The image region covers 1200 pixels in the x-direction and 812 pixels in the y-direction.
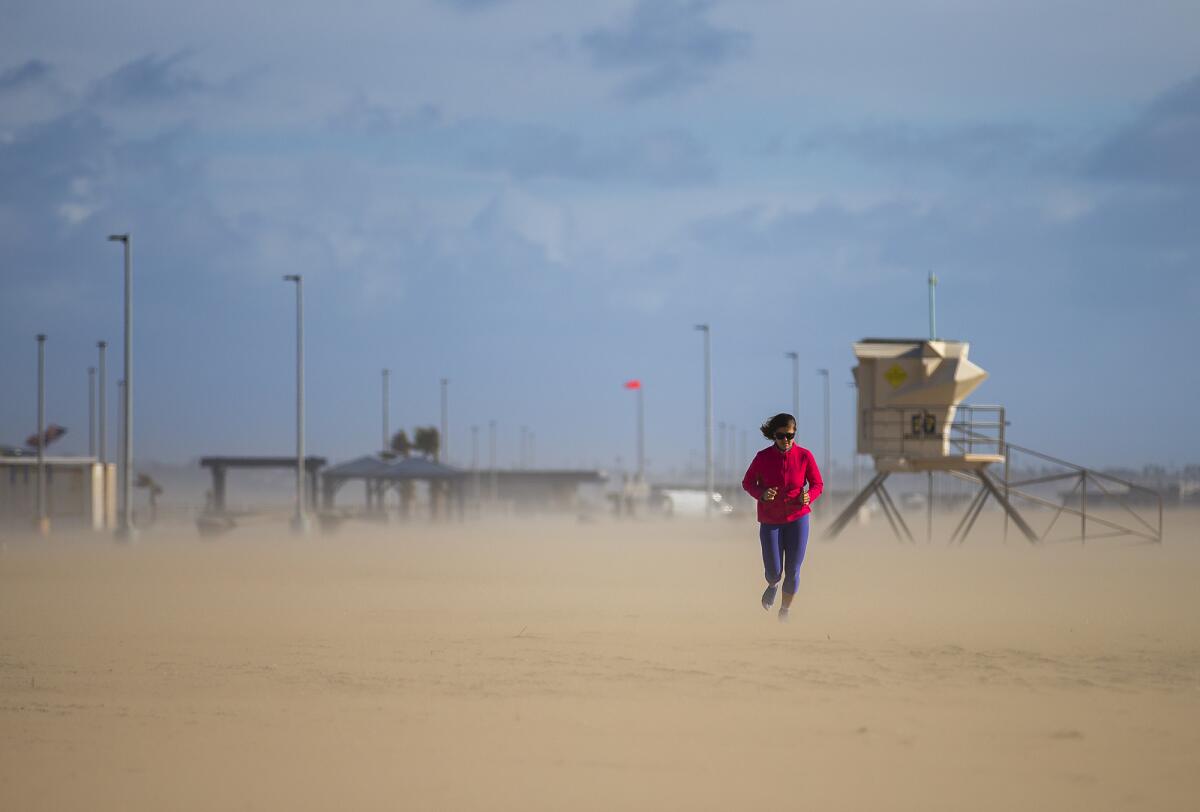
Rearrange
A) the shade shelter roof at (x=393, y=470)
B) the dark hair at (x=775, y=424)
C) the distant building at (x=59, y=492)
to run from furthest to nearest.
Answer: the shade shelter roof at (x=393, y=470), the distant building at (x=59, y=492), the dark hair at (x=775, y=424)

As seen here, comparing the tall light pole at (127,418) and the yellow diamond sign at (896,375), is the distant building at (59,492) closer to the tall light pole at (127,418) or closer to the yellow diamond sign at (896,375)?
the tall light pole at (127,418)

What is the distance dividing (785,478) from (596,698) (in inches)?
123

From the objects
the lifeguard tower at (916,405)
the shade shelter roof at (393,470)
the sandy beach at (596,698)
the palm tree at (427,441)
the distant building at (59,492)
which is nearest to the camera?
the sandy beach at (596,698)

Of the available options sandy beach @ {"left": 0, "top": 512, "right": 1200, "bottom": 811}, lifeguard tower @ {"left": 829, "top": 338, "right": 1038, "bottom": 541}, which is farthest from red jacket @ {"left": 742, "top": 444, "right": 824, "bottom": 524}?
lifeguard tower @ {"left": 829, "top": 338, "right": 1038, "bottom": 541}

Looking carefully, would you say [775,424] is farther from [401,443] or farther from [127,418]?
[401,443]

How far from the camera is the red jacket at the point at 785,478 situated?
41.5ft

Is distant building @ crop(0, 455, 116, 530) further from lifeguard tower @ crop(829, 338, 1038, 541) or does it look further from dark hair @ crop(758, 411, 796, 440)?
dark hair @ crop(758, 411, 796, 440)

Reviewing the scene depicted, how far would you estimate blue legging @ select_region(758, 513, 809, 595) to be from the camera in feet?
Result: 42.8

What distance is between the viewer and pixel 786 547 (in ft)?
43.6

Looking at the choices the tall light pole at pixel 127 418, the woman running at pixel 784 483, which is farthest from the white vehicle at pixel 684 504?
the woman running at pixel 784 483

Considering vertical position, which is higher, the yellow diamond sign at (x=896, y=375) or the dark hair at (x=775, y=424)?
the yellow diamond sign at (x=896, y=375)

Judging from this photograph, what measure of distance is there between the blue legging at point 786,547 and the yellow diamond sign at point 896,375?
22.5 meters

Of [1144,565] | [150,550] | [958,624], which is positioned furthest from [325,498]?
[958,624]

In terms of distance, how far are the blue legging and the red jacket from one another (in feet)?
0.73
